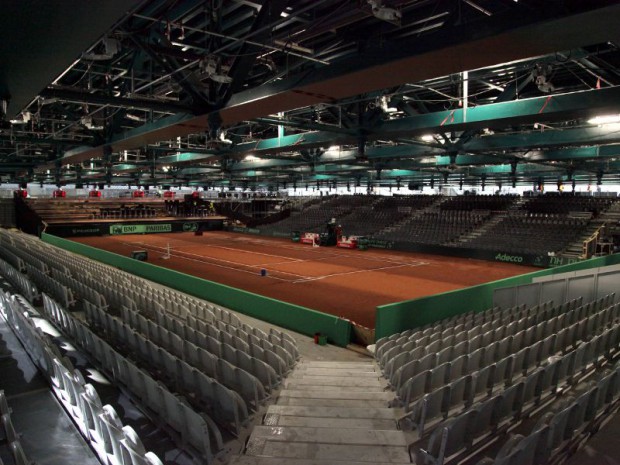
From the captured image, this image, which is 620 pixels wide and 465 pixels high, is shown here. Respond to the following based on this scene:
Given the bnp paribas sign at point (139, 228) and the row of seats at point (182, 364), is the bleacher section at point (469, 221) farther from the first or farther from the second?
the row of seats at point (182, 364)

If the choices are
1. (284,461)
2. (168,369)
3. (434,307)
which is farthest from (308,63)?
(284,461)

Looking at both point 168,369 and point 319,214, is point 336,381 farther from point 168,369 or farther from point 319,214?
point 319,214

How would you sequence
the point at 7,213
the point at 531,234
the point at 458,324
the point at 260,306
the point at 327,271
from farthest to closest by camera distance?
1. the point at 7,213
2. the point at 531,234
3. the point at 327,271
4. the point at 260,306
5. the point at 458,324

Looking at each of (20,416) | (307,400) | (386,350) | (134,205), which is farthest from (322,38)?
(134,205)

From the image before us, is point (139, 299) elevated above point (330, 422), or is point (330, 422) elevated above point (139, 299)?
point (139, 299)

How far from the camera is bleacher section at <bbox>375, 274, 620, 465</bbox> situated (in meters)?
4.29

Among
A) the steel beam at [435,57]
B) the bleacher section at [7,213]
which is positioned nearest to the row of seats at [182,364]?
the steel beam at [435,57]

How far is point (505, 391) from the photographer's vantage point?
5.03 metres

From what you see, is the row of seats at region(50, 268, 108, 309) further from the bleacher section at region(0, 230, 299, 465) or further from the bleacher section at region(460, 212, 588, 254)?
the bleacher section at region(460, 212, 588, 254)

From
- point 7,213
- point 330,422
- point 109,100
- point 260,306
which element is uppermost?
point 109,100

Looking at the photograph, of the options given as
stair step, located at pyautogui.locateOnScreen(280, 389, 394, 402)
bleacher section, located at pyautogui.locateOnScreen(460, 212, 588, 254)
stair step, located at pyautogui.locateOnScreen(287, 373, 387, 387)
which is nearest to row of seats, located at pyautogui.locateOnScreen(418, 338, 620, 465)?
stair step, located at pyautogui.locateOnScreen(280, 389, 394, 402)

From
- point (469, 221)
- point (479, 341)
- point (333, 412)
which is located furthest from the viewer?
point (469, 221)

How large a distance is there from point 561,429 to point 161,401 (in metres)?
4.44

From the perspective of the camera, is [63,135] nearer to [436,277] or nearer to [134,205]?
[436,277]
